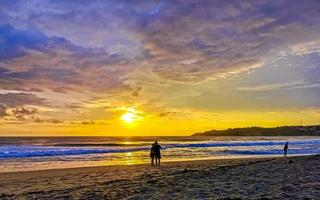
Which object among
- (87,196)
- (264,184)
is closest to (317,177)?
(264,184)

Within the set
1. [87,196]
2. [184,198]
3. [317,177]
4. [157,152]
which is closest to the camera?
[184,198]

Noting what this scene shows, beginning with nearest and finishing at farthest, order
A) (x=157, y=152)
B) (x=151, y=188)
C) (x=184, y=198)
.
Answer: (x=184, y=198), (x=151, y=188), (x=157, y=152)

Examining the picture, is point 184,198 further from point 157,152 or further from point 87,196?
point 157,152

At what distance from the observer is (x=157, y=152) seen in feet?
100.0

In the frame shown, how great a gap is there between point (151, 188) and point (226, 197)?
4161 mm

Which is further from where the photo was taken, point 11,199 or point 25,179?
point 25,179

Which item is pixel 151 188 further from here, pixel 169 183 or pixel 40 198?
pixel 40 198

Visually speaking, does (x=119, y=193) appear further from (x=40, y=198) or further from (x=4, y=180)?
(x=4, y=180)

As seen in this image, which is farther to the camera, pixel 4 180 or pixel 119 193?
pixel 4 180

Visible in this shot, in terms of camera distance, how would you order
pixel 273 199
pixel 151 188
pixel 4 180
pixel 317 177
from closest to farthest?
pixel 273 199 → pixel 151 188 → pixel 317 177 → pixel 4 180

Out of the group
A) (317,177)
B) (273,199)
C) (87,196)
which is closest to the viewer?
(273,199)

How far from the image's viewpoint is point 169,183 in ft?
55.1

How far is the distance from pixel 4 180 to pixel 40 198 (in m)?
8.22

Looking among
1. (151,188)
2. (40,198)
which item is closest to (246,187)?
(151,188)
